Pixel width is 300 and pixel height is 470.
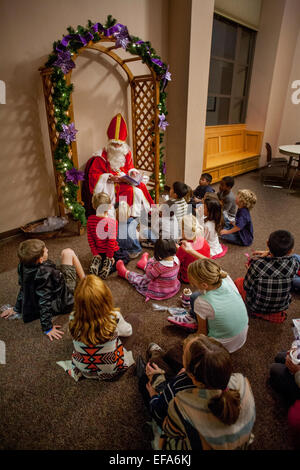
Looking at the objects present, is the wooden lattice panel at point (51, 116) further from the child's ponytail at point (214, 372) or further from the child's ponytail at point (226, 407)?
the child's ponytail at point (226, 407)

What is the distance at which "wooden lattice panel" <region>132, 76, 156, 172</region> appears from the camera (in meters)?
3.88

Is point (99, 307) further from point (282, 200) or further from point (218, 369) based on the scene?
point (282, 200)

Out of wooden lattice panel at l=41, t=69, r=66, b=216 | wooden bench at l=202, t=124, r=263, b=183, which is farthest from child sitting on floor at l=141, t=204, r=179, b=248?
wooden bench at l=202, t=124, r=263, b=183

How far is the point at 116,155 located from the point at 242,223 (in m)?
1.84

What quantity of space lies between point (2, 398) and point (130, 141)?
384cm

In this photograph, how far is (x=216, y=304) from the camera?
5.04 feet

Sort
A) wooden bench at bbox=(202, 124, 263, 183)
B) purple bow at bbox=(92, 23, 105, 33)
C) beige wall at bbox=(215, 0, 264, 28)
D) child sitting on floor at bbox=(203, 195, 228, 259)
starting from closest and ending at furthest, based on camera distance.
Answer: child sitting on floor at bbox=(203, 195, 228, 259)
purple bow at bbox=(92, 23, 105, 33)
beige wall at bbox=(215, 0, 264, 28)
wooden bench at bbox=(202, 124, 263, 183)

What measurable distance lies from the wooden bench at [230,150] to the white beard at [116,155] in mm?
2164

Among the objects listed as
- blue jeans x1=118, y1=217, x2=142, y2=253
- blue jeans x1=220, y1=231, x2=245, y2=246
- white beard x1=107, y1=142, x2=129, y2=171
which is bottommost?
blue jeans x1=220, y1=231, x2=245, y2=246

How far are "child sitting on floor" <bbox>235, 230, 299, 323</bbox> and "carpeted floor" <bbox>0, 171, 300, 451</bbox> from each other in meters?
0.14

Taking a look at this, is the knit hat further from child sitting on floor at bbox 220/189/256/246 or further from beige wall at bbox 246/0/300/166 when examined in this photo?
beige wall at bbox 246/0/300/166

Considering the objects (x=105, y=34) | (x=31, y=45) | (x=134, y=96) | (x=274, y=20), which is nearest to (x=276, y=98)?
(x=274, y=20)

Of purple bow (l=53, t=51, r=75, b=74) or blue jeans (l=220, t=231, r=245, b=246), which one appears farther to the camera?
blue jeans (l=220, t=231, r=245, b=246)

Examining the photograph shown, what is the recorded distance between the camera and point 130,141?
14.4 ft
